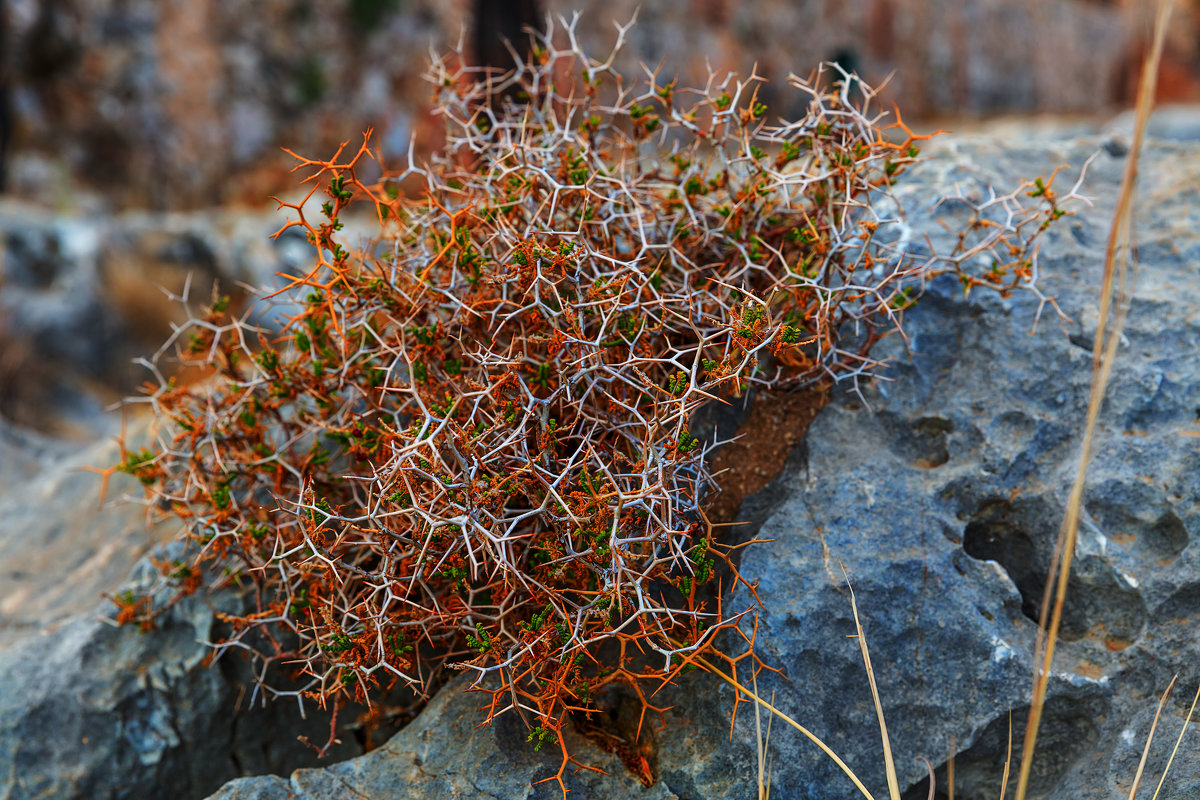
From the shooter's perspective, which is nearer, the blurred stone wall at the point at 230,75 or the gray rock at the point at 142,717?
the gray rock at the point at 142,717

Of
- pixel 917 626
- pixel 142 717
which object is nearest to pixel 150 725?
pixel 142 717

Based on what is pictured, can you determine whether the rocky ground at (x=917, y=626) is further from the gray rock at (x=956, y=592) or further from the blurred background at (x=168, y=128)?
the blurred background at (x=168, y=128)

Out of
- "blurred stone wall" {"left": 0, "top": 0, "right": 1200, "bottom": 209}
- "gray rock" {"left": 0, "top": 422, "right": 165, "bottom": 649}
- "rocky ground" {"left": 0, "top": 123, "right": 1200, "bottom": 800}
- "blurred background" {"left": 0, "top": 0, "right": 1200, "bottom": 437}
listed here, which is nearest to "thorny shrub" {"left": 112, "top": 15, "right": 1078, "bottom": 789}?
"rocky ground" {"left": 0, "top": 123, "right": 1200, "bottom": 800}

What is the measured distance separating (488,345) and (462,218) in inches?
13.0

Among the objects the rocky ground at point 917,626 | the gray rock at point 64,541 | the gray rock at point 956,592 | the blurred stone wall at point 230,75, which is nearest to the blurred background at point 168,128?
the blurred stone wall at point 230,75

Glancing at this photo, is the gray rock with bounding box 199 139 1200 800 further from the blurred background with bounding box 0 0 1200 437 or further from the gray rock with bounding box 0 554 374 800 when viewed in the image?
the blurred background with bounding box 0 0 1200 437

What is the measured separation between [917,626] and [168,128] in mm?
8969

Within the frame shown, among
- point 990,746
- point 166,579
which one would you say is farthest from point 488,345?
point 990,746

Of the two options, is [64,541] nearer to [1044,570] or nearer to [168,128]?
[1044,570]

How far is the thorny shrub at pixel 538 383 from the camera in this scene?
1731 millimetres

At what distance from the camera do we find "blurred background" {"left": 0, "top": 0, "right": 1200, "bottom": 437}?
663 cm

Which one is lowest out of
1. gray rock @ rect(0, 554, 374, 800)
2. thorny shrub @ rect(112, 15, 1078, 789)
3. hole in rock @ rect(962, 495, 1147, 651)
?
gray rock @ rect(0, 554, 374, 800)

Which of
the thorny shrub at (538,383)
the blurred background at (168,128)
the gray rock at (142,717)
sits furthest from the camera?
the blurred background at (168,128)

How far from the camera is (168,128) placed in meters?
8.68
